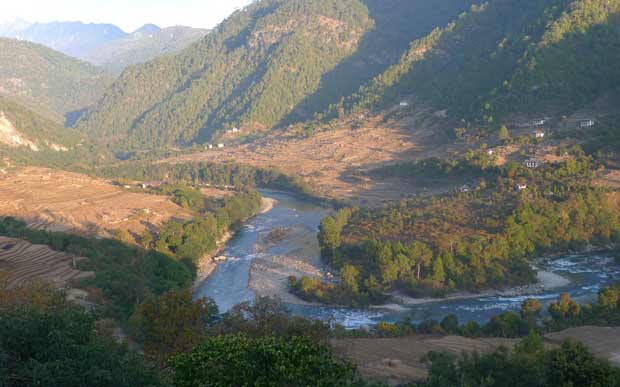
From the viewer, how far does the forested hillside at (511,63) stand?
75.6m

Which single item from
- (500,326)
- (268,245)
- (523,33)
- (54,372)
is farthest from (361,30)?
(54,372)

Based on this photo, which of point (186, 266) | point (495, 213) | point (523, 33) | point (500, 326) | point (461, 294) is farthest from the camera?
point (523, 33)

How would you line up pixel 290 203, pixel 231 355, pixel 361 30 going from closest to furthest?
1. pixel 231 355
2. pixel 290 203
3. pixel 361 30

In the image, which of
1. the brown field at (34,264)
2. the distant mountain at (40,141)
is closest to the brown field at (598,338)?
the brown field at (34,264)

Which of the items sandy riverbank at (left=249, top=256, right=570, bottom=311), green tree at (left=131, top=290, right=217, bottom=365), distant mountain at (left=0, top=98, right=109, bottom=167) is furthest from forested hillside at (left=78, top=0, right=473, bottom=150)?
green tree at (left=131, top=290, right=217, bottom=365)

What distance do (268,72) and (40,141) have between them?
5452cm

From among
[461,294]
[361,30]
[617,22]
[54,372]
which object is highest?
[361,30]

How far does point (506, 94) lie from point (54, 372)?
7736 centimetres

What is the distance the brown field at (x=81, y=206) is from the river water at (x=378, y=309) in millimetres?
9846

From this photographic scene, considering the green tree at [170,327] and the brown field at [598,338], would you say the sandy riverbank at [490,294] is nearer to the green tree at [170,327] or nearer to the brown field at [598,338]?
the brown field at [598,338]

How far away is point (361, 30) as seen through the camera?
157 metres

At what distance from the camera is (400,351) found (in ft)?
94.3

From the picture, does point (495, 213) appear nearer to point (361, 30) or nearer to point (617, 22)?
point (617, 22)

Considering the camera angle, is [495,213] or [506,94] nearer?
[495,213]
